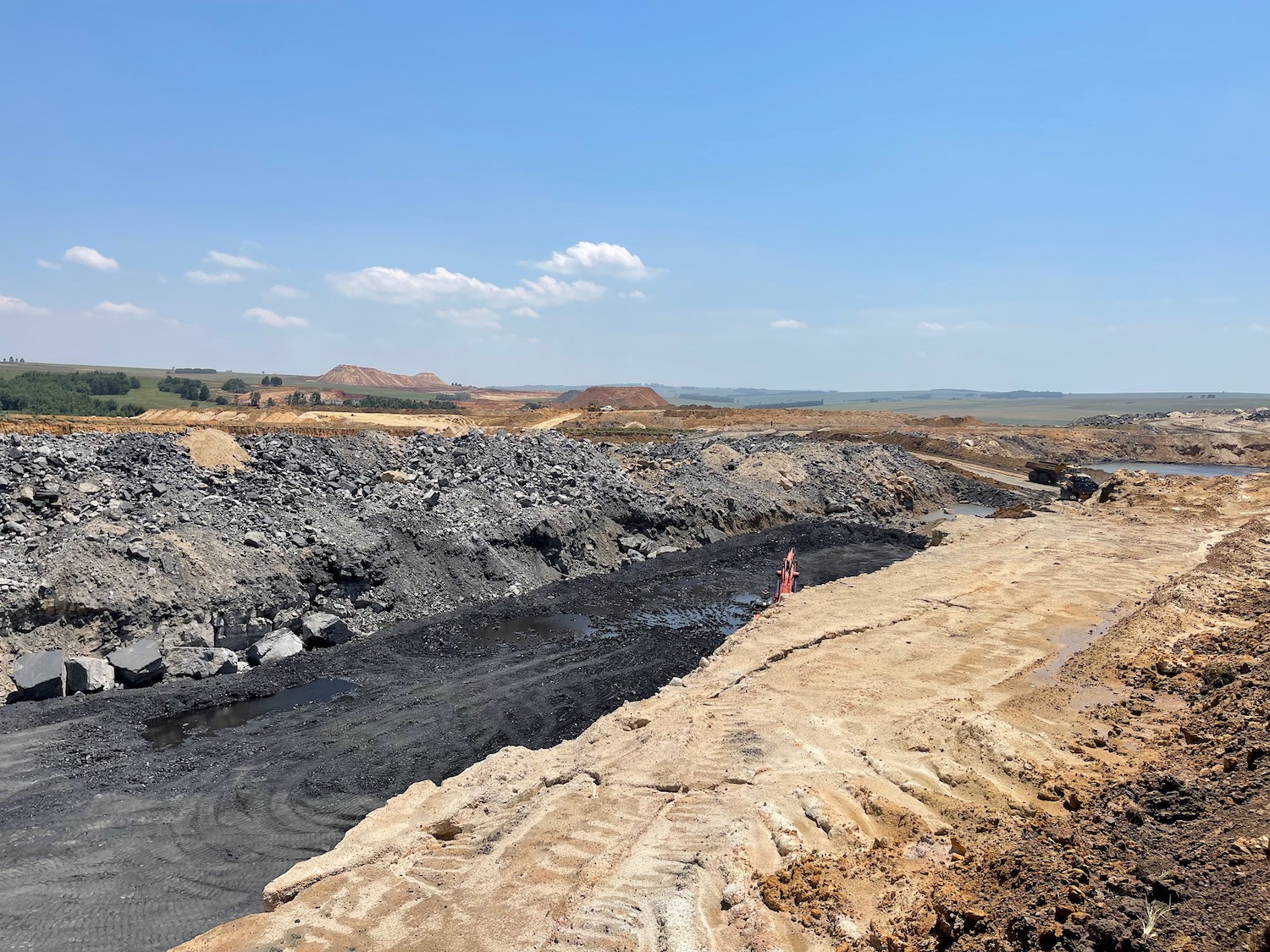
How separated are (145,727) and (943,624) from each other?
1180cm

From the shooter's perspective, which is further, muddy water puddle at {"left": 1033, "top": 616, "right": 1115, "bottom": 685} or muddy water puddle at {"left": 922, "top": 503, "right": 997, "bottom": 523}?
muddy water puddle at {"left": 922, "top": 503, "right": 997, "bottom": 523}

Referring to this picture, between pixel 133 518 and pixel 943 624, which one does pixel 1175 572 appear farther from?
pixel 133 518

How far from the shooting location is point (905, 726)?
7.25 meters

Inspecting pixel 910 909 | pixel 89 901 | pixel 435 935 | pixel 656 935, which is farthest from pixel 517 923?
pixel 89 901

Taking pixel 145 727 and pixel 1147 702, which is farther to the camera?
pixel 145 727

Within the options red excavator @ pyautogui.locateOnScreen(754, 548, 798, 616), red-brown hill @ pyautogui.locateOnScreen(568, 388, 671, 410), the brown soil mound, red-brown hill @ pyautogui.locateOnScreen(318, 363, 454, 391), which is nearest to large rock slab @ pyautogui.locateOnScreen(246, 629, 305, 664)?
the brown soil mound

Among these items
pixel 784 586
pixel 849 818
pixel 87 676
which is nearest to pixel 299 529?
pixel 87 676

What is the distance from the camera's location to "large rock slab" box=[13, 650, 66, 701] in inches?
374

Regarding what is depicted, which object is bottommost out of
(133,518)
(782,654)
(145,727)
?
(145,727)

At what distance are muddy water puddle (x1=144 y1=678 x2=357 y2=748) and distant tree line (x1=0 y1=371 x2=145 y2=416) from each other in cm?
3695

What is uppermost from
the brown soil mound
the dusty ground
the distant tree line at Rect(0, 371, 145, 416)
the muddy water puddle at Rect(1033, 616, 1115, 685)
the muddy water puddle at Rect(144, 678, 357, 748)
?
the distant tree line at Rect(0, 371, 145, 416)

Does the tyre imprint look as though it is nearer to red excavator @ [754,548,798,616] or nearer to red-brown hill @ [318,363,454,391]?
red excavator @ [754,548,798,616]

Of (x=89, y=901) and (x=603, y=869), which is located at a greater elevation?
(x=603, y=869)

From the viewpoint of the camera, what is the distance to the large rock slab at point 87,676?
983cm
